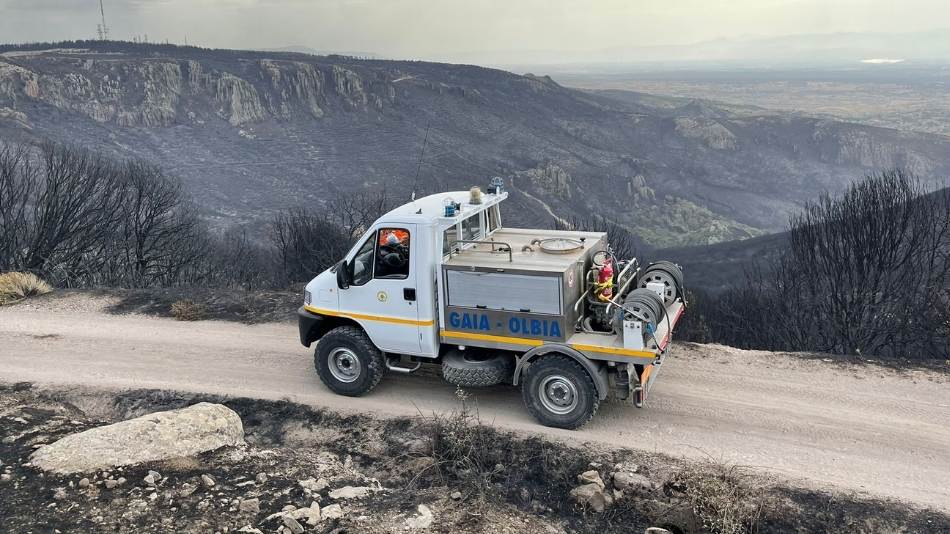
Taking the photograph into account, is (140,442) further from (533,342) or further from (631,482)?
(631,482)

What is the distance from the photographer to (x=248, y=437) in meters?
10.1

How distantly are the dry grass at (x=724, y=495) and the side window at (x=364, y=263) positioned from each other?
17.3 ft

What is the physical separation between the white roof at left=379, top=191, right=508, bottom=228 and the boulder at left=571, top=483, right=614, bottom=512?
4120 millimetres

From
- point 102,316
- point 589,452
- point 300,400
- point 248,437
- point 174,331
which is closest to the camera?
point 589,452

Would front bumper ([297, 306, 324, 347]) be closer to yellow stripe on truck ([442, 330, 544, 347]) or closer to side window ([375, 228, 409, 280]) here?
side window ([375, 228, 409, 280])

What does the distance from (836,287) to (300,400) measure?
19832mm

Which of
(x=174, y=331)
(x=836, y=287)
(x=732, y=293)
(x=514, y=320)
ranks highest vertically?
(x=514, y=320)

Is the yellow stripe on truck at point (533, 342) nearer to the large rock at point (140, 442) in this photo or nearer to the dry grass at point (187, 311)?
the large rock at point (140, 442)

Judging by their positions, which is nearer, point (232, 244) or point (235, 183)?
point (232, 244)

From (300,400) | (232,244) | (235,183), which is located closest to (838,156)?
(235,183)

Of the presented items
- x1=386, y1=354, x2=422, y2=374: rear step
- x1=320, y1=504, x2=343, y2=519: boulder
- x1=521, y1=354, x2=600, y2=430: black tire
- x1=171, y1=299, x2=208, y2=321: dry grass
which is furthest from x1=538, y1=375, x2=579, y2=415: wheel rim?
x1=171, y1=299, x2=208, y2=321: dry grass

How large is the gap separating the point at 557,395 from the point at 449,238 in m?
2.84

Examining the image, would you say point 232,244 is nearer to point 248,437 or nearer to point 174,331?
point 174,331

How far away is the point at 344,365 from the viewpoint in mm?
11055
